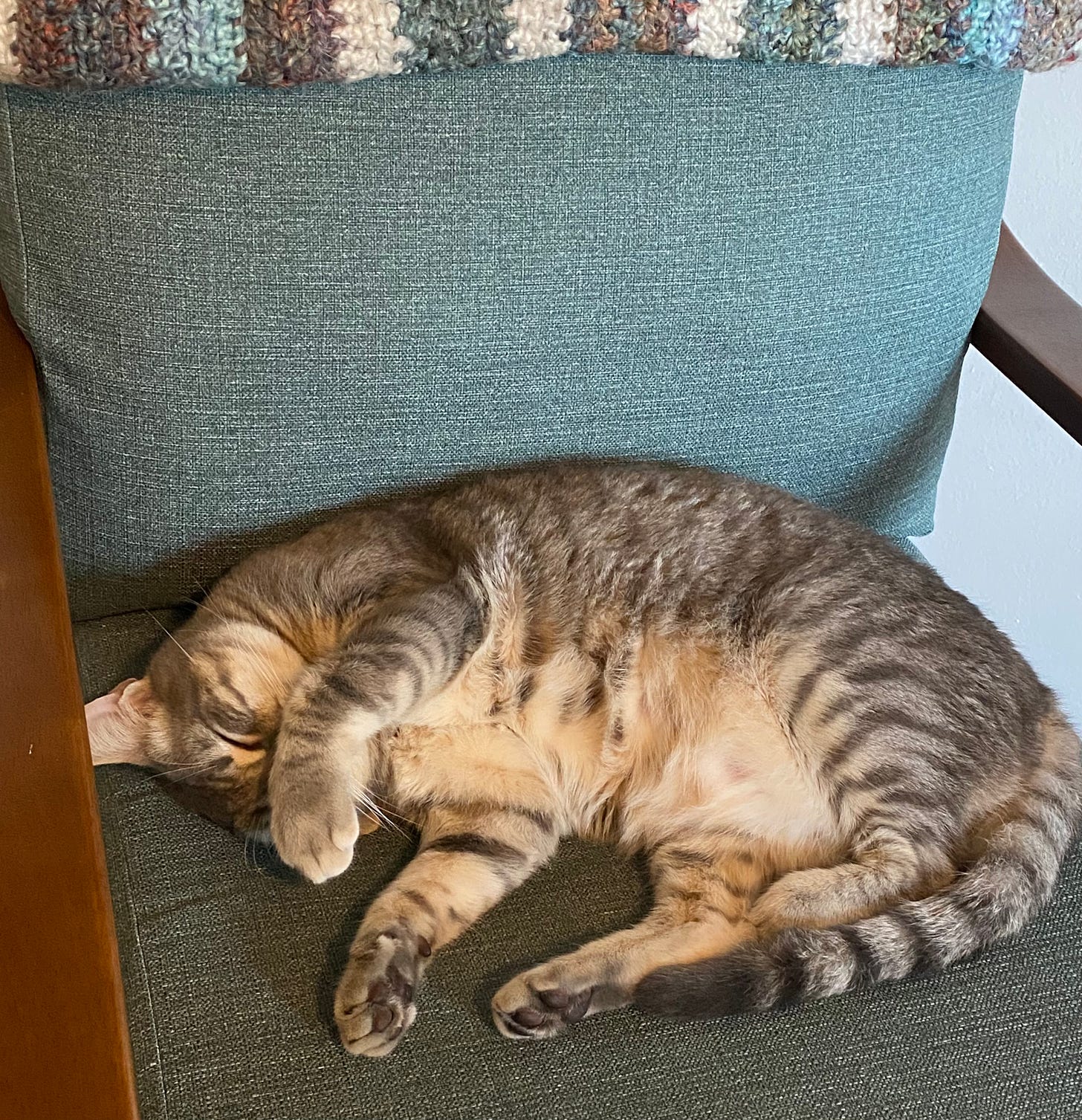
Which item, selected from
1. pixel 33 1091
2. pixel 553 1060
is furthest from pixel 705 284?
pixel 33 1091

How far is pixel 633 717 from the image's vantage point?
4.12ft

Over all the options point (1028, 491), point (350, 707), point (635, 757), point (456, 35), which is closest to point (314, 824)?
point (350, 707)

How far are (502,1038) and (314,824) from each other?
0.26 meters

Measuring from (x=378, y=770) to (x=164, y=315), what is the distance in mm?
538

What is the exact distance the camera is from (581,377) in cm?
126

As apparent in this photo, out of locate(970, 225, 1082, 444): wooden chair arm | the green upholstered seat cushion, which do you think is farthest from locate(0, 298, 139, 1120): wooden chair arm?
locate(970, 225, 1082, 444): wooden chair arm

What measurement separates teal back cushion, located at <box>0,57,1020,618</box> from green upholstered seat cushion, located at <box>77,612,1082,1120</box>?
43 centimetres

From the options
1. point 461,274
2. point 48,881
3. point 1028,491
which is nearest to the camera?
point 48,881

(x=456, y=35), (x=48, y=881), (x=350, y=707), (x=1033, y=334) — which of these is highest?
(x=456, y=35)

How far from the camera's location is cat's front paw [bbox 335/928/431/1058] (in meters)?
0.94

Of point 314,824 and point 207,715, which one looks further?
point 207,715

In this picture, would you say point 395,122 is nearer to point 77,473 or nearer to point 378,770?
point 77,473

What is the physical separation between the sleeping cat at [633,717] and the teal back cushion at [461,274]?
0.29 feet

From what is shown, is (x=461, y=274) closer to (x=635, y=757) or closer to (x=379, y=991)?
(x=635, y=757)
